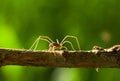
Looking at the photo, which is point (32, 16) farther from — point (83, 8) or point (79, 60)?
point (79, 60)

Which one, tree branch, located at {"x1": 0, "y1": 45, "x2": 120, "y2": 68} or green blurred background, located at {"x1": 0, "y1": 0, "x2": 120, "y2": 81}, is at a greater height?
green blurred background, located at {"x1": 0, "y1": 0, "x2": 120, "y2": 81}

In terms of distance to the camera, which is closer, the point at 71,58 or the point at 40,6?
the point at 71,58

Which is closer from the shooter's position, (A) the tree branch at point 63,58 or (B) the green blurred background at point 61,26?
(A) the tree branch at point 63,58

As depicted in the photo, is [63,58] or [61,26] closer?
[63,58]

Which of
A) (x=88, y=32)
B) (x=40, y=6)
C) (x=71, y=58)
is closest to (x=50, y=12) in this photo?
(x=40, y=6)

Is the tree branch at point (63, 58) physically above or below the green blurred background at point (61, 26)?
below
